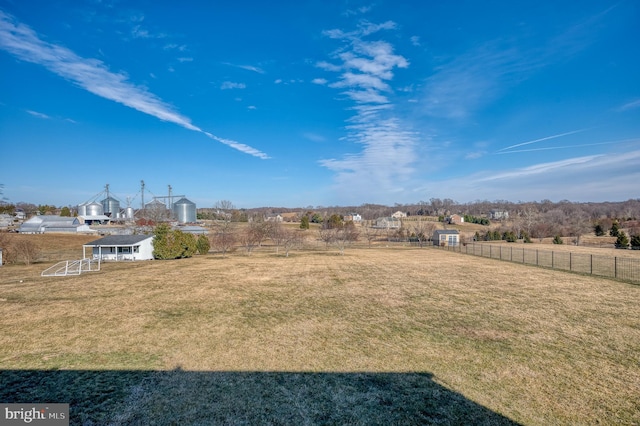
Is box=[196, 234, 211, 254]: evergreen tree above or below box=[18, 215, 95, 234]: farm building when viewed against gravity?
below

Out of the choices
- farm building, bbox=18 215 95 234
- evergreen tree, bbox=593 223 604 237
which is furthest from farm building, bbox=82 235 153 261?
evergreen tree, bbox=593 223 604 237

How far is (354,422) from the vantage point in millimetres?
5504

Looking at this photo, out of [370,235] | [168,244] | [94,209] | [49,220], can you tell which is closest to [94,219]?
[94,209]

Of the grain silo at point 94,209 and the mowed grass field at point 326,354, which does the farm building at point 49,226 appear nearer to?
the grain silo at point 94,209

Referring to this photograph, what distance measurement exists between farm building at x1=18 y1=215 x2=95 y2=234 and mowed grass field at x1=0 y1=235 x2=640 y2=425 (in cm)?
5369

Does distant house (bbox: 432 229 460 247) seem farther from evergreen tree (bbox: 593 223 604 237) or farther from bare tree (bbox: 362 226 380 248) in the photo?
evergreen tree (bbox: 593 223 604 237)

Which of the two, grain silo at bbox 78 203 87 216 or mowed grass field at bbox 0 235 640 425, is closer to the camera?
mowed grass field at bbox 0 235 640 425

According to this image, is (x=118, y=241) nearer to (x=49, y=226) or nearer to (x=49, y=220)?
(x=49, y=226)

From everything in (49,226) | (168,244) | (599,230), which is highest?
(49,226)

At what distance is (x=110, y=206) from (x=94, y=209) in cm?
1079

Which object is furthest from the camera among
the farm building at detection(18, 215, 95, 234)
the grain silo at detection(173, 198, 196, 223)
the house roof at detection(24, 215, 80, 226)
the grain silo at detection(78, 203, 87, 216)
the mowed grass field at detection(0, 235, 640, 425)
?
the grain silo at detection(78, 203, 87, 216)

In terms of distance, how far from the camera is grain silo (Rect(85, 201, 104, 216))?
82312 mm

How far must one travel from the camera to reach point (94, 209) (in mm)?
83250

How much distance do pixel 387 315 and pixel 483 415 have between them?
6.20m
